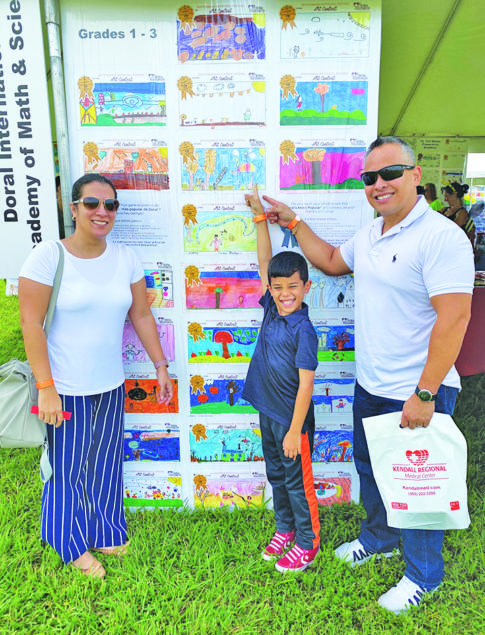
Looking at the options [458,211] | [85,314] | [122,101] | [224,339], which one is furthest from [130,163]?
[458,211]

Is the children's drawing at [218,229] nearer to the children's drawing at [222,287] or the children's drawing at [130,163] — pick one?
the children's drawing at [222,287]

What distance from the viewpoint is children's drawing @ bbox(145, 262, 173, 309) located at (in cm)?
256

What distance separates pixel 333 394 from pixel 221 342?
0.76 m

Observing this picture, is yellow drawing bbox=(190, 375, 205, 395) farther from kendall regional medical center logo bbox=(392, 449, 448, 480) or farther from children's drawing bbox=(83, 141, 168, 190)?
kendall regional medical center logo bbox=(392, 449, 448, 480)

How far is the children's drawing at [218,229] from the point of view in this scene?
2494 mm

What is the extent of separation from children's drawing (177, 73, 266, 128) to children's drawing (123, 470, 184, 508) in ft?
6.95

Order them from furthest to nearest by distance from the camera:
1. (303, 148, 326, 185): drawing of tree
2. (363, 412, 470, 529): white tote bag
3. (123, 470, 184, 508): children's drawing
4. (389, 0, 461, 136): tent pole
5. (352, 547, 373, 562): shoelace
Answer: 1. (389, 0, 461, 136): tent pole
2. (123, 470, 184, 508): children's drawing
3. (303, 148, 326, 185): drawing of tree
4. (352, 547, 373, 562): shoelace
5. (363, 412, 470, 529): white tote bag

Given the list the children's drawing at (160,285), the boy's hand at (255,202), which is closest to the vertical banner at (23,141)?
the children's drawing at (160,285)

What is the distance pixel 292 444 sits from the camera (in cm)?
209

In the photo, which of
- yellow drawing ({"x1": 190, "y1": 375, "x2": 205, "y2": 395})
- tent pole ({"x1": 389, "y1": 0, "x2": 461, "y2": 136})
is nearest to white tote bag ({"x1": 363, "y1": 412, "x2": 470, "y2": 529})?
yellow drawing ({"x1": 190, "y1": 375, "x2": 205, "y2": 395})

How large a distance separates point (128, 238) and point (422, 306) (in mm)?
1638

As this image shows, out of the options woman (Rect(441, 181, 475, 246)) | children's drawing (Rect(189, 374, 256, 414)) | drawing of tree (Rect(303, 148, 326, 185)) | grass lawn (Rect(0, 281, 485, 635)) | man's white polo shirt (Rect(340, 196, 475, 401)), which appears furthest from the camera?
woman (Rect(441, 181, 475, 246))

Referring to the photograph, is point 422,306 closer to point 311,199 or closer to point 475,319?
point 311,199

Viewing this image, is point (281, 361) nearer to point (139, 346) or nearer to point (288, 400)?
point (288, 400)
